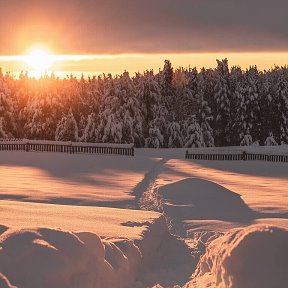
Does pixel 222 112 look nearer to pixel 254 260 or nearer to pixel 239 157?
pixel 239 157

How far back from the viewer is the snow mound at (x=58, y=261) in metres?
6.02

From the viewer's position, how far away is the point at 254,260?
647cm

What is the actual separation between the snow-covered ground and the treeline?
28079 mm

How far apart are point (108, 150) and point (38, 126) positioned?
87.7 feet

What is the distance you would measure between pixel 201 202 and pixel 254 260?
9.32 meters

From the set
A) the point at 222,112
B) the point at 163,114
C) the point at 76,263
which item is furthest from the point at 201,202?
the point at 222,112

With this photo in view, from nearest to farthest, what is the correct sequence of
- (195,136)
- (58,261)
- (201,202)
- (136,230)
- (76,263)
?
(58,261), (76,263), (136,230), (201,202), (195,136)

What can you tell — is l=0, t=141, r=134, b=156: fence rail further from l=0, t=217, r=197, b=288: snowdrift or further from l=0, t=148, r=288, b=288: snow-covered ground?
l=0, t=217, r=197, b=288: snowdrift

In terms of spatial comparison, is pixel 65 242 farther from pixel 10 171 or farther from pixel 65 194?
pixel 10 171

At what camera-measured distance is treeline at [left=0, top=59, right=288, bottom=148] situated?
52.3 meters

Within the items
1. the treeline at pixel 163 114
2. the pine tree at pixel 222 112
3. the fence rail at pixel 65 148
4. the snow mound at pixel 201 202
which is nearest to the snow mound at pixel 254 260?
the snow mound at pixel 201 202

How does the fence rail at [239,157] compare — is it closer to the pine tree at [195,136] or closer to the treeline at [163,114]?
the treeline at [163,114]

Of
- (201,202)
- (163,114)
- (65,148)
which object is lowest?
(201,202)

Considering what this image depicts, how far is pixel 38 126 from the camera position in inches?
2368
